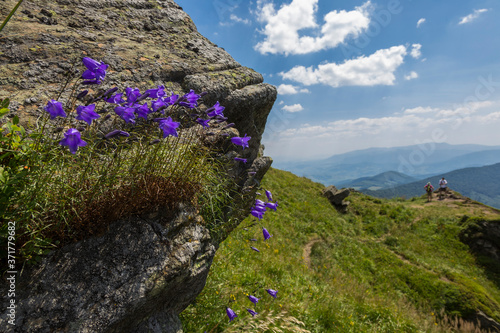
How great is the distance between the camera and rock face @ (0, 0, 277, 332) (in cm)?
200

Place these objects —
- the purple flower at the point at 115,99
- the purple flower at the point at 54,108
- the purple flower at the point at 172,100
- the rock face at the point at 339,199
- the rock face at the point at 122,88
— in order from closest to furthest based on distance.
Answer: the purple flower at the point at 54,108
the rock face at the point at 122,88
the purple flower at the point at 115,99
the purple flower at the point at 172,100
the rock face at the point at 339,199

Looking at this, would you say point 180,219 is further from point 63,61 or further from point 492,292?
point 492,292

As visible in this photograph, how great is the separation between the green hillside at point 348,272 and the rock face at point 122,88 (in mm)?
920

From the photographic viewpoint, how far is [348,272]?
12359 millimetres

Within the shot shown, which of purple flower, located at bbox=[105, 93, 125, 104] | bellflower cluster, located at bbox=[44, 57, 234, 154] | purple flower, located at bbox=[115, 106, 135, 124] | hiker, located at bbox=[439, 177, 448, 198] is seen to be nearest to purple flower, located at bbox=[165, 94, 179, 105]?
bellflower cluster, located at bbox=[44, 57, 234, 154]

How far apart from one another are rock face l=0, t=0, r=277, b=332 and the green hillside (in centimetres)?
92

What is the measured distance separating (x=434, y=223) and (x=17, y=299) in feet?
86.4

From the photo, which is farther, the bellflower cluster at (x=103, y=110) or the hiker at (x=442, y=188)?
the hiker at (x=442, y=188)

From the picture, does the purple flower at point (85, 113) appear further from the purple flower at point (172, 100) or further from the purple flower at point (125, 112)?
the purple flower at point (172, 100)

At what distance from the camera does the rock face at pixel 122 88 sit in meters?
2.00

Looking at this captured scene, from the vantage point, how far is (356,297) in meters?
8.39

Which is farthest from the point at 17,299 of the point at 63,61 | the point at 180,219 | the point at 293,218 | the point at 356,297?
the point at 293,218

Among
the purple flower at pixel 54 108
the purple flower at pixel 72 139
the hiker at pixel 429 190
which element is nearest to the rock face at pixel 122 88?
the purple flower at pixel 72 139

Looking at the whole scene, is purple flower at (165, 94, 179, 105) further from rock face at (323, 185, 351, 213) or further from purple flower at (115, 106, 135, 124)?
rock face at (323, 185, 351, 213)
